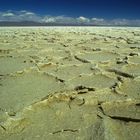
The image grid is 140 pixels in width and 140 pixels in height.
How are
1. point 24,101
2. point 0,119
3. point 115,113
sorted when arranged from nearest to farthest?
point 0,119 < point 115,113 < point 24,101

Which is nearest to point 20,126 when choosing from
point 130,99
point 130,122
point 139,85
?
point 130,122

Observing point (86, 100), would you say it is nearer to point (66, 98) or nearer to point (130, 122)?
point (66, 98)

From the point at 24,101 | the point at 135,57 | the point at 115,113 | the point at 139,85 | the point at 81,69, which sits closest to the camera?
the point at 115,113

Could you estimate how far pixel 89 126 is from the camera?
1904mm

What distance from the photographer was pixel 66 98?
7.89 ft

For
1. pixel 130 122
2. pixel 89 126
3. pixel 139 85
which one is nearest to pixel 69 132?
pixel 89 126

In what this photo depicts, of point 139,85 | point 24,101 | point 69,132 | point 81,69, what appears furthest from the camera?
point 81,69

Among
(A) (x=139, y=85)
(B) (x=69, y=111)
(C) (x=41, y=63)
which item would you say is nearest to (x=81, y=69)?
(C) (x=41, y=63)

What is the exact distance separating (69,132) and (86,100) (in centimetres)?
57

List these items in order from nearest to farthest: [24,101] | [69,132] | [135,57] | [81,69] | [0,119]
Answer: [69,132]
[0,119]
[24,101]
[81,69]
[135,57]

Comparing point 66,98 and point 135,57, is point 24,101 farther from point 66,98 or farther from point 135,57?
point 135,57

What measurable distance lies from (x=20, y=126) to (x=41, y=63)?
7.50 feet

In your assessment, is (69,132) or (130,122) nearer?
(69,132)

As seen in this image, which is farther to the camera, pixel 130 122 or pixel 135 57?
pixel 135 57
